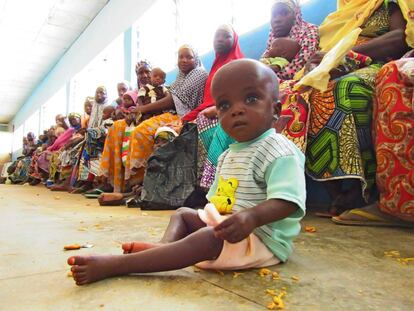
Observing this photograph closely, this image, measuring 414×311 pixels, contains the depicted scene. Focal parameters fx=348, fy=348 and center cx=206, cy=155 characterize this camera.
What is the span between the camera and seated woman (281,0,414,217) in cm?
160

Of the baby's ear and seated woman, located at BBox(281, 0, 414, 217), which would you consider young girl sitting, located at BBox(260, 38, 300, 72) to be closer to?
seated woman, located at BBox(281, 0, 414, 217)

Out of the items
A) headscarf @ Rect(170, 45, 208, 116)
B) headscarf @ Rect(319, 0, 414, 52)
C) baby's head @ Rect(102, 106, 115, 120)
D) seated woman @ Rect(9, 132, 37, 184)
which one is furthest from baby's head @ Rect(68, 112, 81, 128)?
headscarf @ Rect(319, 0, 414, 52)

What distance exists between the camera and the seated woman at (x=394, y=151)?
134 cm

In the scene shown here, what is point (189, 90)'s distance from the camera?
2840 mm

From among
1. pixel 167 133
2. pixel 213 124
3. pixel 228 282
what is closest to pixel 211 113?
pixel 213 124

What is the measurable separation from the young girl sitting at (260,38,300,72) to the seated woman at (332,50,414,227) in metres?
0.80

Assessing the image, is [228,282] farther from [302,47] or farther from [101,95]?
[101,95]

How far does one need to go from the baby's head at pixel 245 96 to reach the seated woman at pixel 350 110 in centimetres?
80

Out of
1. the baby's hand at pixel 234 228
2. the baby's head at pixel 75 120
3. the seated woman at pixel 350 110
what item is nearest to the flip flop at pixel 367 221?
the seated woman at pixel 350 110

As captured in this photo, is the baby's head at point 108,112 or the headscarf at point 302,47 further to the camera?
the baby's head at point 108,112

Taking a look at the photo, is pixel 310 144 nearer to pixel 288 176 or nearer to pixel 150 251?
pixel 288 176

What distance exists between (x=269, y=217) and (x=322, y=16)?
2.24m

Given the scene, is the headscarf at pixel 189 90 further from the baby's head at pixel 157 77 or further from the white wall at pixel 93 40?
the white wall at pixel 93 40

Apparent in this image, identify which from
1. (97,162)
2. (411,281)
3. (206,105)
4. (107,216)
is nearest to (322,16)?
(206,105)
